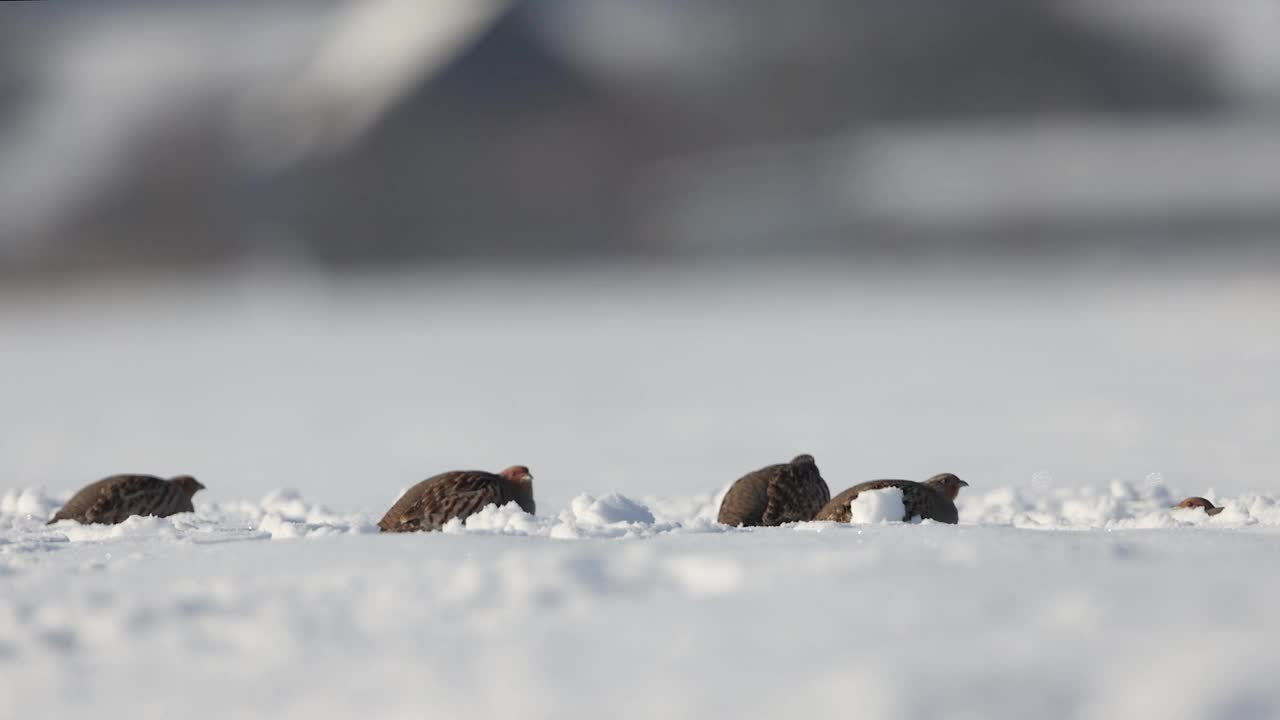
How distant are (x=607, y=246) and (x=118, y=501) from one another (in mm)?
50379

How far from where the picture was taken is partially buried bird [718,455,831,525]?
5938 mm

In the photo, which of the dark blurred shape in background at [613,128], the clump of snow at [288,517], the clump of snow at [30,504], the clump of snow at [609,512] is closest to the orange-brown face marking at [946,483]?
the clump of snow at [609,512]

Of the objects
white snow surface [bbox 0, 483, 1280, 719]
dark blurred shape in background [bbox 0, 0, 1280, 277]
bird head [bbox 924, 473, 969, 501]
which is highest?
dark blurred shape in background [bbox 0, 0, 1280, 277]

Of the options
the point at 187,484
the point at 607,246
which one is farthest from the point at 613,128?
the point at 187,484

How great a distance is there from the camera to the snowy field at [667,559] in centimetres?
321

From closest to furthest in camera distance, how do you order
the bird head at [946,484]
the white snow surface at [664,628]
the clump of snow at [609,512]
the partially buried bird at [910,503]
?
the white snow surface at [664,628] → the clump of snow at [609,512] → the partially buried bird at [910,503] → the bird head at [946,484]

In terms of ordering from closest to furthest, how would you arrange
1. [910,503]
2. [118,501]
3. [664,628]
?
[664,628] < [910,503] < [118,501]

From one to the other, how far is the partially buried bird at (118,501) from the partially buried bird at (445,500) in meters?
1.40

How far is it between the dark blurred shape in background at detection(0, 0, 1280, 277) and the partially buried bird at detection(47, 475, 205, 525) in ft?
144

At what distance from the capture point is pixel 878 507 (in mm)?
5434

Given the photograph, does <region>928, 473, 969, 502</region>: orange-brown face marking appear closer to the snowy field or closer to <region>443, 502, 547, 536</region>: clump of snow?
the snowy field

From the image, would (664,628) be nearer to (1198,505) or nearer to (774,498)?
(774,498)

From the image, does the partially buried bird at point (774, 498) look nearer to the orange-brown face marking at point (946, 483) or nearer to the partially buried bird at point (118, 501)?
the orange-brown face marking at point (946, 483)

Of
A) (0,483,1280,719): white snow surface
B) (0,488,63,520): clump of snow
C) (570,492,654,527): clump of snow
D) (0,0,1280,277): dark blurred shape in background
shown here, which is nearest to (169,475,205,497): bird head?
(0,488,63,520): clump of snow
